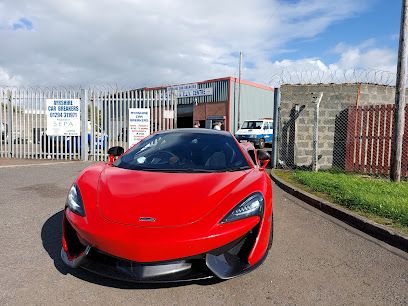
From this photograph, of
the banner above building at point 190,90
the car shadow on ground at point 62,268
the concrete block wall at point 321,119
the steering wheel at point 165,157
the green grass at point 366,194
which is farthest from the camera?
the banner above building at point 190,90

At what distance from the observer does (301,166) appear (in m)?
9.52

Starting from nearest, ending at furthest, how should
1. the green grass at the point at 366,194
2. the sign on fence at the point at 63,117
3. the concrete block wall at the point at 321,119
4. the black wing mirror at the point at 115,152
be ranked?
the black wing mirror at the point at 115,152 < the green grass at the point at 366,194 < the concrete block wall at the point at 321,119 < the sign on fence at the point at 63,117

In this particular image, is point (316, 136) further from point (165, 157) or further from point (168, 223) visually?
point (168, 223)

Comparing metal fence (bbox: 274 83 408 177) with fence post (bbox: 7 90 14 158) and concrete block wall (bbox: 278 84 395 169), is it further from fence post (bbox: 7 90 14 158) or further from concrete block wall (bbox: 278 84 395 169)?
fence post (bbox: 7 90 14 158)

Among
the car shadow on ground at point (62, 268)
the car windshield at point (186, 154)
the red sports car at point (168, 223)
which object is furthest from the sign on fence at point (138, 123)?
the red sports car at point (168, 223)

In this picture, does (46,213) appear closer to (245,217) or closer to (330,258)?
(245,217)

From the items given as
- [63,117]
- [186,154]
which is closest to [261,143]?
[63,117]

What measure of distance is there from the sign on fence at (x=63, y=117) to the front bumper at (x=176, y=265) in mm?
10073

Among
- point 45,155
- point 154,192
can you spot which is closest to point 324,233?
point 154,192

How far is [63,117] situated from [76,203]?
9994 mm

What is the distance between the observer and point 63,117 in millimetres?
11789

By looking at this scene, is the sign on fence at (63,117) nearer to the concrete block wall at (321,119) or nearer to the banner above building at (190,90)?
the concrete block wall at (321,119)

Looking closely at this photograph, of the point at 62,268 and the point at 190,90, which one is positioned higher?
the point at 190,90

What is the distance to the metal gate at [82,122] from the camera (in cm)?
1181
